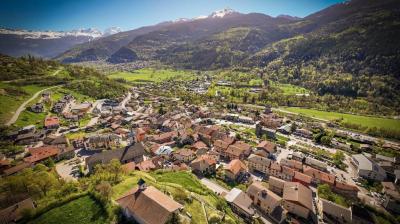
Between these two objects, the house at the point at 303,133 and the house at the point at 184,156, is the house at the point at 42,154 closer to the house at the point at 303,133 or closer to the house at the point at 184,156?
the house at the point at 184,156

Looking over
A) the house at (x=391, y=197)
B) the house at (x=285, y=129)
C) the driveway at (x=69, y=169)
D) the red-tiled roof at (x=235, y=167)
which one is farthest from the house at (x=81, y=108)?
the house at (x=391, y=197)

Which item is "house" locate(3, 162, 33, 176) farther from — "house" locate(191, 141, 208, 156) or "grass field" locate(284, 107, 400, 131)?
"grass field" locate(284, 107, 400, 131)

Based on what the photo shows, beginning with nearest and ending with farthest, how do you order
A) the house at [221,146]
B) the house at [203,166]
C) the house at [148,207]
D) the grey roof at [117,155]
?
1. the house at [148,207]
2. the grey roof at [117,155]
3. the house at [203,166]
4. the house at [221,146]

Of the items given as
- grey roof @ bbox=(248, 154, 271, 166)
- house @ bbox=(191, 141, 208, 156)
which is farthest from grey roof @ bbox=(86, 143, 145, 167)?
grey roof @ bbox=(248, 154, 271, 166)

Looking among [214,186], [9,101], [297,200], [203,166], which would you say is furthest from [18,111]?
[297,200]

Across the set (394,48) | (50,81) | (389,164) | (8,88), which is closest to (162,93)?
(50,81)

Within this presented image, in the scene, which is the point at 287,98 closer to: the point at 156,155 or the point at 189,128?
the point at 189,128

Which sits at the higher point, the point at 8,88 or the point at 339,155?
the point at 8,88
